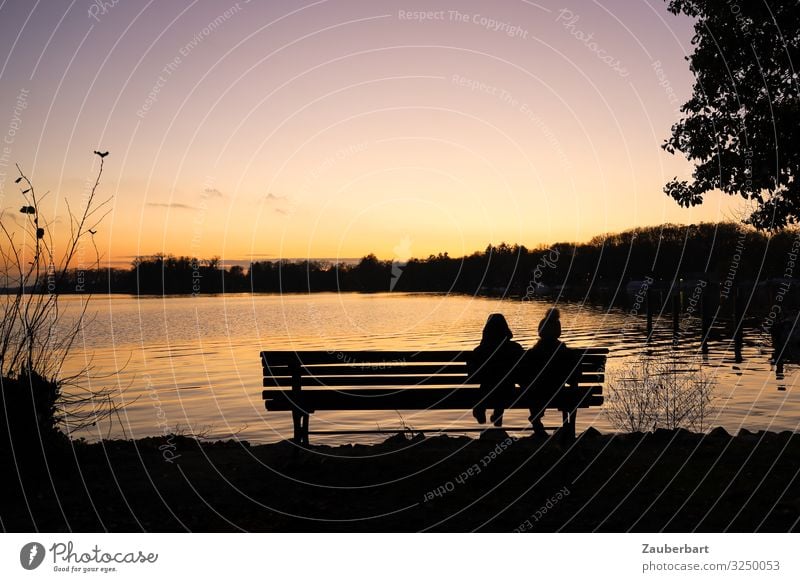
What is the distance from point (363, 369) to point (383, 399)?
1.39 feet

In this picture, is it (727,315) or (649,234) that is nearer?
(727,315)

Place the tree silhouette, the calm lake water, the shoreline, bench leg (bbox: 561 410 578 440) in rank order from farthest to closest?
the calm lake water
the tree silhouette
bench leg (bbox: 561 410 578 440)
the shoreline

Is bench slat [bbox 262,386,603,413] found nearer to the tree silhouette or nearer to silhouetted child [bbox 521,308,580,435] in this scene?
silhouetted child [bbox 521,308,580,435]

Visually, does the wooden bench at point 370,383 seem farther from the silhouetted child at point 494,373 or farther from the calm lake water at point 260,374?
the calm lake water at point 260,374

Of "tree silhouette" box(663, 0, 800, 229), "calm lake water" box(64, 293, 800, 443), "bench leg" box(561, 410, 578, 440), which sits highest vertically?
"tree silhouette" box(663, 0, 800, 229)

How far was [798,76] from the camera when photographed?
13.2 meters

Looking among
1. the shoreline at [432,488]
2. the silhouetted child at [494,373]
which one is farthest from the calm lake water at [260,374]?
the silhouetted child at [494,373]

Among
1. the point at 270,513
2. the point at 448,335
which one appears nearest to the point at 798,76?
the point at 270,513

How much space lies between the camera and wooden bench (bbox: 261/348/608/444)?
9.24 meters

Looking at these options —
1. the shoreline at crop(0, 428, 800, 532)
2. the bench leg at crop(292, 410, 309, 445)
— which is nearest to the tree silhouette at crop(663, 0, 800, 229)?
the shoreline at crop(0, 428, 800, 532)

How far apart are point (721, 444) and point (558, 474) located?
2750 mm

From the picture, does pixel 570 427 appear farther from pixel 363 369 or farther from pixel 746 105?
pixel 746 105
